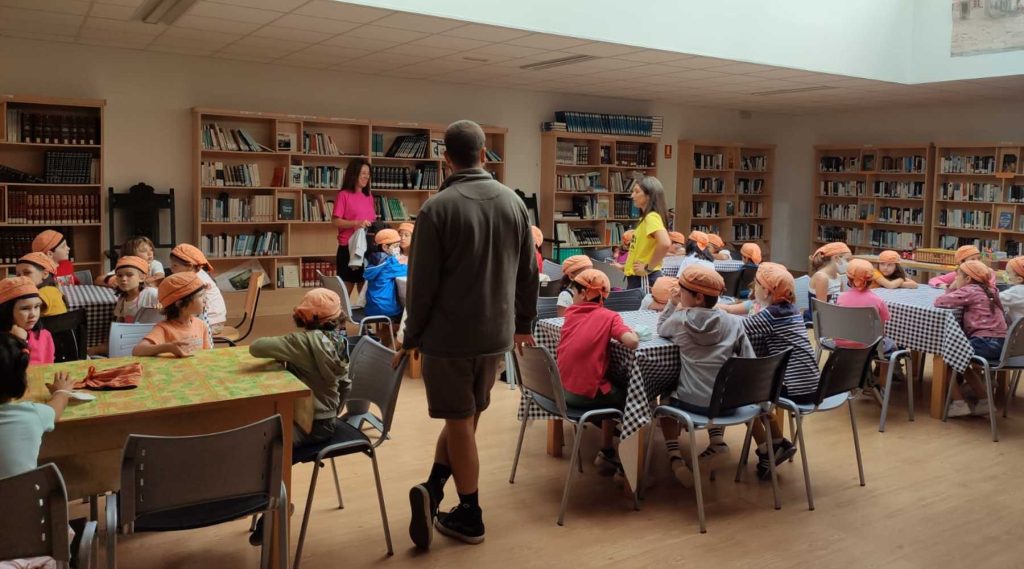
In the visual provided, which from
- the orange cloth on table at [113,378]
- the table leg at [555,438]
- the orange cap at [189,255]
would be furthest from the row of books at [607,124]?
the orange cloth on table at [113,378]

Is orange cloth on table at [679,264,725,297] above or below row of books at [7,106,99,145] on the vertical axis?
below

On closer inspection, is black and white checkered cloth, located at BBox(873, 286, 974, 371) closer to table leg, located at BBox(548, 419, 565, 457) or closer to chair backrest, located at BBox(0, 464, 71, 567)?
table leg, located at BBox(548, 419, 565, 457)

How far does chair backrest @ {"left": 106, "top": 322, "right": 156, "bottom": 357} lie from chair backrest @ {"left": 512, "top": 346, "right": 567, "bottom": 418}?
177 centimetres

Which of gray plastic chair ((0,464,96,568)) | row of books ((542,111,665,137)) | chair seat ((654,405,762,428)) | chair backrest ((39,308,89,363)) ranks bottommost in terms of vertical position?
chair seat ((654,405,762,428))

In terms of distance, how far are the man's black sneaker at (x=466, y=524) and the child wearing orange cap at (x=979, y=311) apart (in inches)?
140

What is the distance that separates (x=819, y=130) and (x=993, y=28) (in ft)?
15.9

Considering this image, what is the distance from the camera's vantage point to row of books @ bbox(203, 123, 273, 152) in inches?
333

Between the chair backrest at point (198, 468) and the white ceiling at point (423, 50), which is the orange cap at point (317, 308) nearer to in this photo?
the chair backrest at point (198, 468)

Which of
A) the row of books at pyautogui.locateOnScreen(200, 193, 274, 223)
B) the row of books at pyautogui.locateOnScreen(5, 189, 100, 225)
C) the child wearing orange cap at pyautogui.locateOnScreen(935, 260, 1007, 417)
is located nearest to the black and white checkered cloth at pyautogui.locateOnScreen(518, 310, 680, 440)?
the child wearing orange cap at pyautogui.locateOnScreen(935, 260, 1007, 417)

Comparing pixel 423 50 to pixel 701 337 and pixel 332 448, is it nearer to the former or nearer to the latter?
pixel 701 337

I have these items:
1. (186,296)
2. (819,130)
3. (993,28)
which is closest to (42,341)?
(186,296)

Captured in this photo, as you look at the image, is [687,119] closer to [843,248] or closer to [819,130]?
[819,130]

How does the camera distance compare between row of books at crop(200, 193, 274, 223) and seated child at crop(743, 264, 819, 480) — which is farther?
row of books at crop(200, 193, 274, 223)

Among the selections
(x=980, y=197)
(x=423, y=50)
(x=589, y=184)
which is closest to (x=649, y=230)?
(x=423, y=50)
